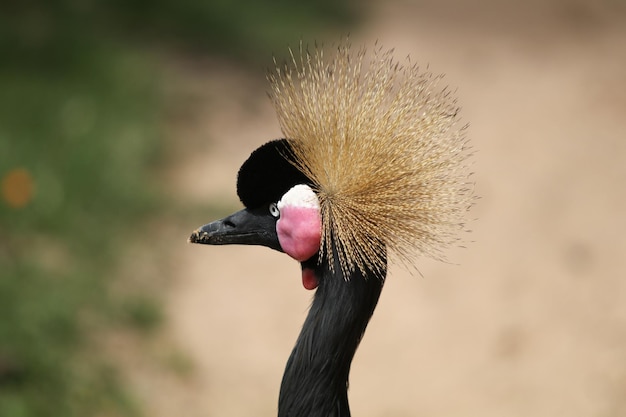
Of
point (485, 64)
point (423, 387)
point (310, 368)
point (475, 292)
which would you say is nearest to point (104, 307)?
point (423, 387)

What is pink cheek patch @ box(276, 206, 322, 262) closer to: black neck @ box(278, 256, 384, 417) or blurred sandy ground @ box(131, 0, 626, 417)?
black neck @ box(278, 256, 384, 417)

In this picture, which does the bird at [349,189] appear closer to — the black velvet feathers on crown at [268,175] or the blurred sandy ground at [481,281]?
the black velvet feathers on crown at [268,175]

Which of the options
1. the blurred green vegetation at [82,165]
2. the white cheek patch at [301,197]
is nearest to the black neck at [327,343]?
the white cheek patch at [301,197]

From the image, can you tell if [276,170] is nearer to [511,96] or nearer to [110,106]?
[110,106]

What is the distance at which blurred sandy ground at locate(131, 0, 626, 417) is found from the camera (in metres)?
2.72

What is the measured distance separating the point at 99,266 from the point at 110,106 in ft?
3.54

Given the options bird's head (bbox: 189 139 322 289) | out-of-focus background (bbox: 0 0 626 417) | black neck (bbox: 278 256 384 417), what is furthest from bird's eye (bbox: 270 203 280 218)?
out-of-focus background (bbox: 0 0 626 417)

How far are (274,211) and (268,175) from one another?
0.24 ft

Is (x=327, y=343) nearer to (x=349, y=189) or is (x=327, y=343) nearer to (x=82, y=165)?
(x=349, y=189)

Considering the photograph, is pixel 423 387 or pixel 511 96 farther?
pixel 511 96

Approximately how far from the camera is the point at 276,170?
143 cm

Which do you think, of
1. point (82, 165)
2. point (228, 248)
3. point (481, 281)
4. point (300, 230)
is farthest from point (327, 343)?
point (82, 165)

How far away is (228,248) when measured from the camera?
11.3 feet

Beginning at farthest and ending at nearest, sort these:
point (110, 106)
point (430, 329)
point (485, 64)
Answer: point (485, 64)
point (110, 106)
point (430, 329)
